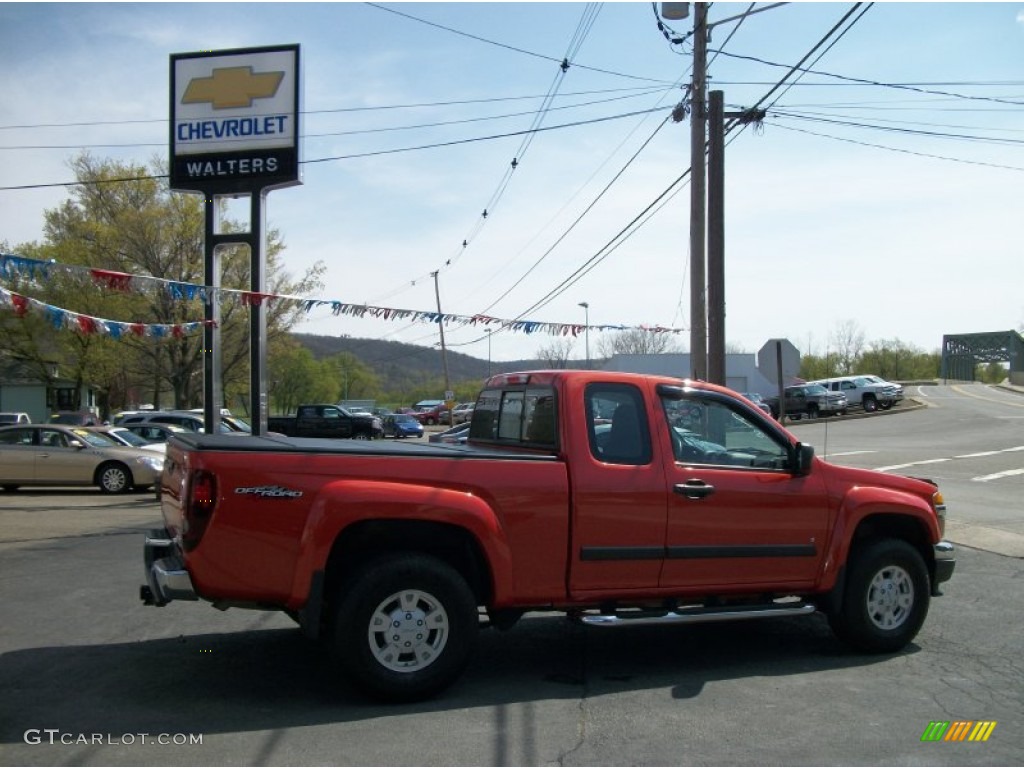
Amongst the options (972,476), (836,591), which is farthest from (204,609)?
(972,476)

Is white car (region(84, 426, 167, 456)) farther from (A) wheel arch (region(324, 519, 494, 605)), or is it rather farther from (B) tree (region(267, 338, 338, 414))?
(B) tree (region(267, 338, 338, 414))

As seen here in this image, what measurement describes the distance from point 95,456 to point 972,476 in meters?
19.1

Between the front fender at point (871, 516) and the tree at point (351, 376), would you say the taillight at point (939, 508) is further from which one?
the tree at point (351, 376)

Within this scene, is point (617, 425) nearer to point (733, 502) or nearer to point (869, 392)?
point (733, 502)

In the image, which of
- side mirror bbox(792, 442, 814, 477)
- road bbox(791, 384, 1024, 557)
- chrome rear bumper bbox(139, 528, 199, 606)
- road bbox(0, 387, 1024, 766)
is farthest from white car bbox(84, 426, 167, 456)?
side mirror bbox(792, 442, 814, 477)

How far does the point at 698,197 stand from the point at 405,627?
13226mm

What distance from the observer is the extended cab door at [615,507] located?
18.8 ft

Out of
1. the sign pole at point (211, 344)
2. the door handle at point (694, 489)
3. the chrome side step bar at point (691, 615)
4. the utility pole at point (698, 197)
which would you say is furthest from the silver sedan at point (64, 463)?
the door handle at point (694, 489)

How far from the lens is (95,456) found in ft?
61.6

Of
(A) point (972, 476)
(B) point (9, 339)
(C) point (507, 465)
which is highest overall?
(B) point (9, 339)

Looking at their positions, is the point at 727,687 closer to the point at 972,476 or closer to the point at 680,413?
the point at 680,413

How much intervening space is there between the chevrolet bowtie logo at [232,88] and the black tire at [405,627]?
15.9 m

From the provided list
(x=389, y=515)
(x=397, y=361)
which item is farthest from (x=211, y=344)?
(x=397, y=361)

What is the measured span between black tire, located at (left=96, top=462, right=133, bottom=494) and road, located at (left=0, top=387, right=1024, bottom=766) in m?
10.2
